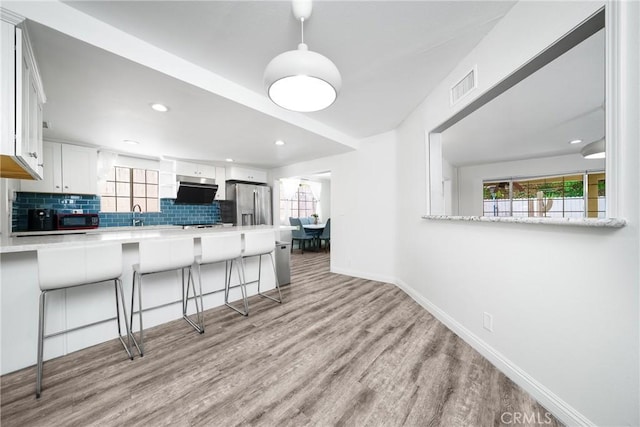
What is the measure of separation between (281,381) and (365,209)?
9.30ft

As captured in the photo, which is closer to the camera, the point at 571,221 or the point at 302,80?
the point at 571,221

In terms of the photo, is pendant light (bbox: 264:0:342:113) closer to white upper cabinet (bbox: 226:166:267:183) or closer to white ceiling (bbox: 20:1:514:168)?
white ceiling (bbox: 20:1:514:168)

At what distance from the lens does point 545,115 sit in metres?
2.91

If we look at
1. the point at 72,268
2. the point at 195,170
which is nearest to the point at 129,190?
the point at 195,170

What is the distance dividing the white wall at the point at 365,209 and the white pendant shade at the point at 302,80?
2.39m

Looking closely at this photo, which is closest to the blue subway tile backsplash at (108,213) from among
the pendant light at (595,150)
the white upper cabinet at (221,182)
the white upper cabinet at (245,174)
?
the white upper cabinet at (221,182)

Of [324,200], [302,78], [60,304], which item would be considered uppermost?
[302,78]

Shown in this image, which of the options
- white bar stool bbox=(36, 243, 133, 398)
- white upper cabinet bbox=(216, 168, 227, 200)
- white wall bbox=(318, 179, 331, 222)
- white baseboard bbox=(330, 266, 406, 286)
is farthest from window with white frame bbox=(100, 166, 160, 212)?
white wall bbox=(318, 179, 331, 222)

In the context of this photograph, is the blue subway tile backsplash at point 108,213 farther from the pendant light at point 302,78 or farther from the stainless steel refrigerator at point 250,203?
the pendant light at point 302,78

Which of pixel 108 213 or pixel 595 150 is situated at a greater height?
pixel 595 150

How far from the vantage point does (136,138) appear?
3426 millimetres

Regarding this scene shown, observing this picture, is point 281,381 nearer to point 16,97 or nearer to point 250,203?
point 16,97

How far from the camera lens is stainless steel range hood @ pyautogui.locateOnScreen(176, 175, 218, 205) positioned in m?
4.63

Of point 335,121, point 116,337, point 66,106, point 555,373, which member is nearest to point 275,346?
point 116,337
